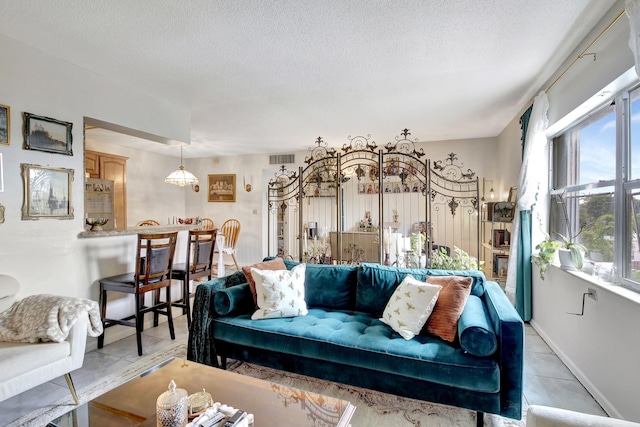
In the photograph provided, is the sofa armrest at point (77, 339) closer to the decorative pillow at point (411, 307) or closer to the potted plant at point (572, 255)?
the decorative pillow at point (411, 307)

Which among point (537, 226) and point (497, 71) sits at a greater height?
point (497, 71)

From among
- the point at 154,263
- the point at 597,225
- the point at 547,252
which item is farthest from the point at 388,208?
the point at 154,263

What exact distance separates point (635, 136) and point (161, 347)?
3981 mm

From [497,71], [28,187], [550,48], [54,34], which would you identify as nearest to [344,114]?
[497,71]

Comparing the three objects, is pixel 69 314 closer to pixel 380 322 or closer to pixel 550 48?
pixel 380 322

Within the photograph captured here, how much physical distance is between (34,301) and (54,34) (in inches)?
76.8

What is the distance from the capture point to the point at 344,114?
13.4ft

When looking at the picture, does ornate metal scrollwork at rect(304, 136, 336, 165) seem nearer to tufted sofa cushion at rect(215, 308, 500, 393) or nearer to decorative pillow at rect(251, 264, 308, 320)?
decorative pillow at rect(251, 264, 308, 320)

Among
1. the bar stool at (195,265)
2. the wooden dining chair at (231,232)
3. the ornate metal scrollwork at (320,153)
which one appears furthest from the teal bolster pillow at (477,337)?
the wooden dining chair at (231,232)

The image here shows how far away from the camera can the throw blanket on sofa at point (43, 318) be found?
1.96 meters

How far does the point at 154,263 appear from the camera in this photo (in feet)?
9.34

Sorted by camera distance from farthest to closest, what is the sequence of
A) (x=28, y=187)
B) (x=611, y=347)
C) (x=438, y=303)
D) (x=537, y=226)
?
(x=537, y=226) < (x=28, y=187) < (x=438, y=303) < (x=611, y=347)

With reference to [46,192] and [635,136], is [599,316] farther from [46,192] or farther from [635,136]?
[46,192]

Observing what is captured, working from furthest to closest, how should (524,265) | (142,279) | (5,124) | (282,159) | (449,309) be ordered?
(282,159) < (524,265) < (142,279) < (5,124) < (449,309)
